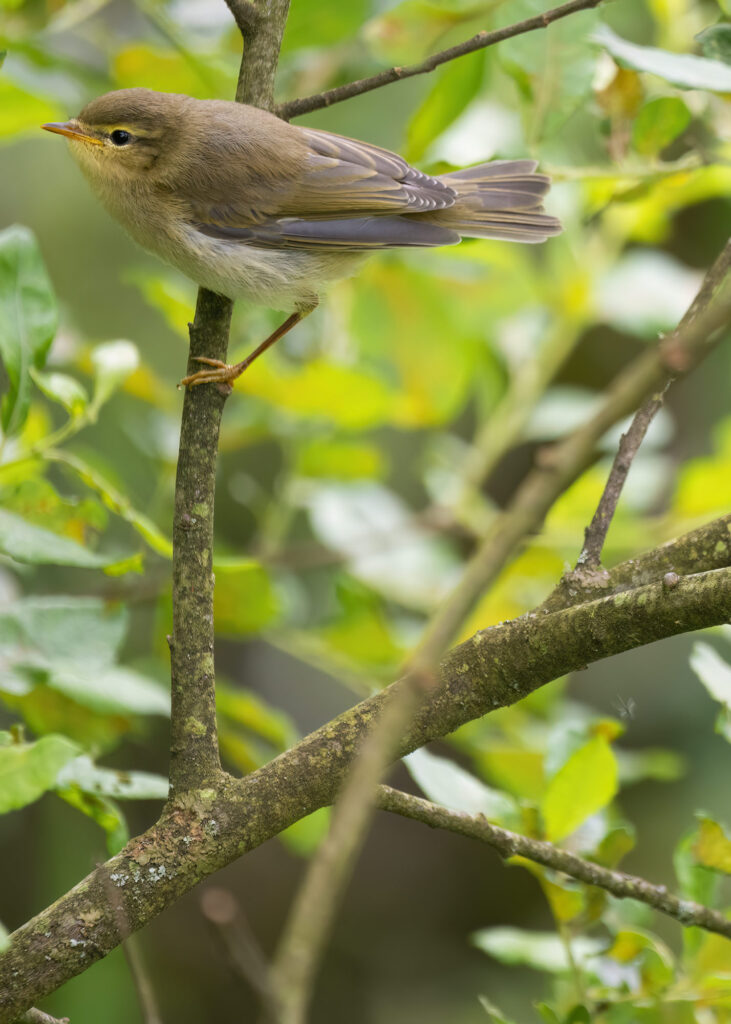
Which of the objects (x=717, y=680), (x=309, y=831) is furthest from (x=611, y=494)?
(x=309, y=831)

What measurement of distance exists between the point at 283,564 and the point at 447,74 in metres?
1.21

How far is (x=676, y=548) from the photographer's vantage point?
4.41 ft

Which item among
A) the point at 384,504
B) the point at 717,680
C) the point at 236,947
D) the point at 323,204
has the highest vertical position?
the point at 323,204

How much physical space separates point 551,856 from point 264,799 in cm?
39

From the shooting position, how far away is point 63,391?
1.76 meters

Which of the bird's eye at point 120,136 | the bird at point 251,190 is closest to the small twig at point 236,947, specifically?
the bird at point 251,190

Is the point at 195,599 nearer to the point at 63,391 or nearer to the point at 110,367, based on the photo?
the point at 63,391

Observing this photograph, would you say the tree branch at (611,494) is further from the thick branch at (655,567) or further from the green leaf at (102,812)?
the green leaf at (102,812)

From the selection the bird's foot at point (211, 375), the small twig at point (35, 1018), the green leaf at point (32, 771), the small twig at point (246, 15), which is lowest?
the small twig at point (35, 1018)

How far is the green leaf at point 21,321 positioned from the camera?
1.67m

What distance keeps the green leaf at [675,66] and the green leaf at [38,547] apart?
3.65ft

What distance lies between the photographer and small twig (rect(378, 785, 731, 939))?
4.39ft

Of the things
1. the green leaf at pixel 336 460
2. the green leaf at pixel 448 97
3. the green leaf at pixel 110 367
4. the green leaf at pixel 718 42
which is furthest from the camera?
the green leaf at pixel 336 460

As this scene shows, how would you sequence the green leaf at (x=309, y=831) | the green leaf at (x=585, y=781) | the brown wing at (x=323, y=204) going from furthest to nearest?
the brown wing at (x=323, y=204), the green leaf at (x=309, y=831), the green leaf at (x=585, y=781)
